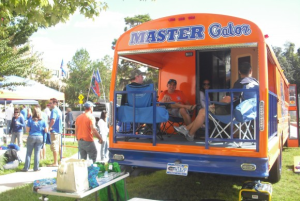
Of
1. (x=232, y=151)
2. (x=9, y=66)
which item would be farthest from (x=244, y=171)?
(x=9, y=66)

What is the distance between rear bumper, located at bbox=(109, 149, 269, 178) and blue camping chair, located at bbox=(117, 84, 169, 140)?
437mm

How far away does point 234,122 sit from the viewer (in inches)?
176

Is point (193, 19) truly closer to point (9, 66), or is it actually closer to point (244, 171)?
point (244, 171)

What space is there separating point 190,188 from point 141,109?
2.30m

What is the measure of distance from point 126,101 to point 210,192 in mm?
2480

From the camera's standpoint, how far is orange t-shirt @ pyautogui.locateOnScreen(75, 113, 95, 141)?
661 cm

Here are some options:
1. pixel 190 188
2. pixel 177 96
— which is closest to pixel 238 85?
pixel 177 96

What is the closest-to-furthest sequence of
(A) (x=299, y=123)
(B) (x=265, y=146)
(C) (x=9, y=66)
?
(B) (x=265, y=146)
(C) (x=9, y=66)
(A) (x=299, y=123)

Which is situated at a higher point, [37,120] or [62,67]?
[62,67]

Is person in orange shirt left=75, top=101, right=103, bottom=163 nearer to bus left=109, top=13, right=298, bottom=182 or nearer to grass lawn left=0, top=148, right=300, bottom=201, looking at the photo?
grass lawn left=0, top=148, right=300, bottom=201

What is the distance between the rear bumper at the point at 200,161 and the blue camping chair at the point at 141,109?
0.44m

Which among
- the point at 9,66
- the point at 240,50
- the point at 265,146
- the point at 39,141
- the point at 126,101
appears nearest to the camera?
the point at 265,146

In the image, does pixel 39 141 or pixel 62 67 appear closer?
pixel 39 141

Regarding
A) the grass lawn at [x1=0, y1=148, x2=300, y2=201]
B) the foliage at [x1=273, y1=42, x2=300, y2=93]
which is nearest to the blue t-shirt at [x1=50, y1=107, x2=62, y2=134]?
the grass lawn at [x1=0, y1=148, x2=300, y2=201]
